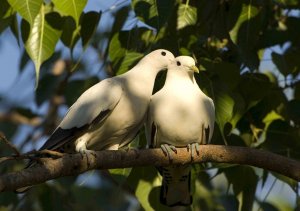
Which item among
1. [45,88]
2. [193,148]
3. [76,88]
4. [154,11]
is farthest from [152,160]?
[45,88]

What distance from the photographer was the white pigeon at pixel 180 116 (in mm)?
4281

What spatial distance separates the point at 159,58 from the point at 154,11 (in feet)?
2.21

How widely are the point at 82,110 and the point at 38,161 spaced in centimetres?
101

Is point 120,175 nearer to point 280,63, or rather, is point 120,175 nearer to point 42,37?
point 42,37

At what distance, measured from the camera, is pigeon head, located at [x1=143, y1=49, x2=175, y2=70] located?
461 centimetres

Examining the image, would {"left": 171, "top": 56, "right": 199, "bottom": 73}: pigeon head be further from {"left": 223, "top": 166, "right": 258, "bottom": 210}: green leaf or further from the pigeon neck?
{"left": 223, "top": 166, "right": 258, "bottom": 210}: green leaf

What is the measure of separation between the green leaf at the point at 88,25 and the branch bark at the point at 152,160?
1011 millimetres

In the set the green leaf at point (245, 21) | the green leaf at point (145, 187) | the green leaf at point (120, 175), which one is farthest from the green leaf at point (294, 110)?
the green leaf at point (120, 175)

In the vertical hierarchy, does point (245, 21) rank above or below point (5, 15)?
below

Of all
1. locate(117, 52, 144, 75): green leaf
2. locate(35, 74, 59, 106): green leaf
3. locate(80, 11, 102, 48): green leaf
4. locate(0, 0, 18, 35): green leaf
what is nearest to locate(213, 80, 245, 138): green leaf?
locate(117, 52, 144, 75): green leaf

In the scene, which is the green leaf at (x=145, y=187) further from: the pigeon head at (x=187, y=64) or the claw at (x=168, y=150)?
the pigeon head at (x=187, y=64)

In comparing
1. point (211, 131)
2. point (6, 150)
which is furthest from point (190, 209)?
point (6, 150)

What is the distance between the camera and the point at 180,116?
428 centimetres

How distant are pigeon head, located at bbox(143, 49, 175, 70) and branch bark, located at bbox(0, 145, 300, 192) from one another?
2.60 ft
